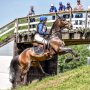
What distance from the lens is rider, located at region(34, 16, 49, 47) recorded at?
19.7m

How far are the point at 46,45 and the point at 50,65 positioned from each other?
8.52m

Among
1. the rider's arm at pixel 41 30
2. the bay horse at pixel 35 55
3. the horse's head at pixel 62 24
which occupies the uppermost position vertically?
the horse's head at pixel 62 24

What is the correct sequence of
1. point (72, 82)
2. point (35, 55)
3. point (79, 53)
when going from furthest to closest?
point (79, 53), point (35, 55), point (72, 82)

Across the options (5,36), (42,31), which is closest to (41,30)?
(42,31)

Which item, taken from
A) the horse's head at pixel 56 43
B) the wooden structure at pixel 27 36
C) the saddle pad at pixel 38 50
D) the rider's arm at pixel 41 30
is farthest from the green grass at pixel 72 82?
the wooden structure at pixel 27 36

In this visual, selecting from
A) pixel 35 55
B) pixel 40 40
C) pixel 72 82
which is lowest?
pixel 72 82

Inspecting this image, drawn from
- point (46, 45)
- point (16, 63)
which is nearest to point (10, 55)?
point (16, 63)

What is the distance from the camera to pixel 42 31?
778 inches

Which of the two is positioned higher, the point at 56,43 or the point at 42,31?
the point at 42,31

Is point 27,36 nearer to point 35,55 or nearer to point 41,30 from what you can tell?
point 35,55

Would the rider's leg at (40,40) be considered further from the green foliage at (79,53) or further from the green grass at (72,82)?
the green foliage at (79,53)

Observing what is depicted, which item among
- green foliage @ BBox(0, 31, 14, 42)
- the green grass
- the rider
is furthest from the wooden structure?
the green grass

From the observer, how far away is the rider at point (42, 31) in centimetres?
1966

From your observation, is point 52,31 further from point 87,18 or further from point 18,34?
point 18,34
